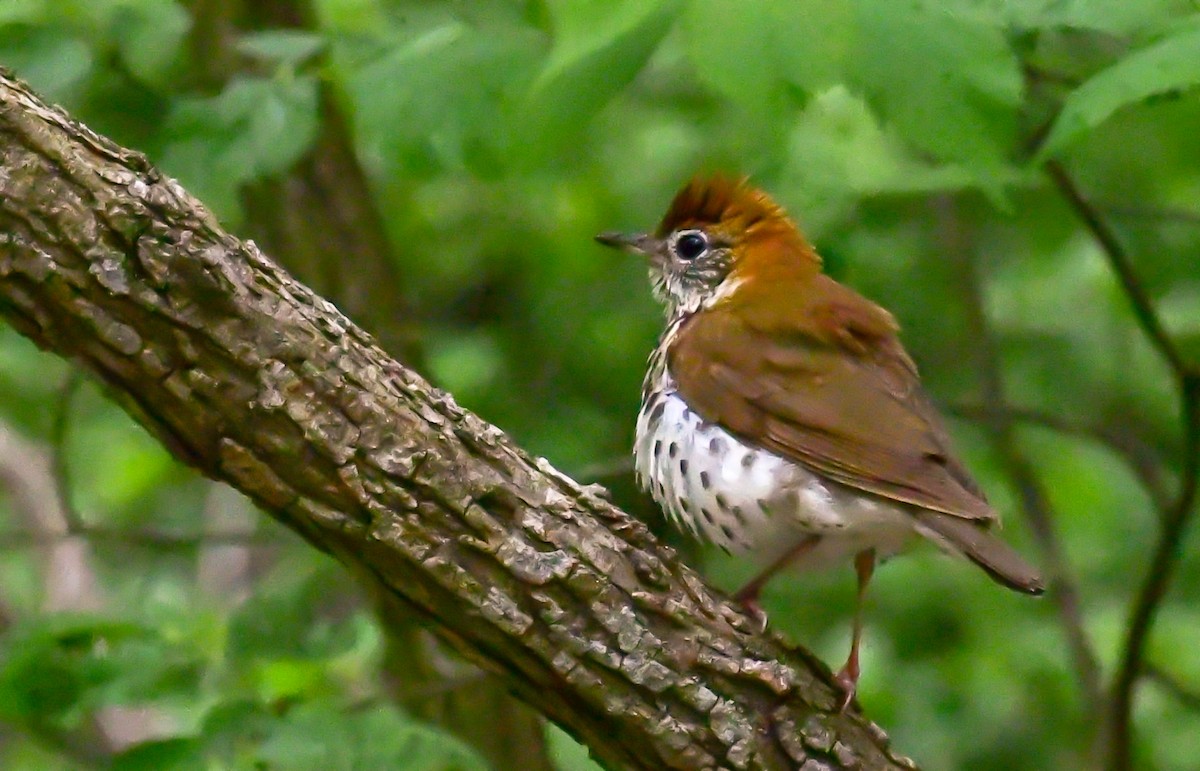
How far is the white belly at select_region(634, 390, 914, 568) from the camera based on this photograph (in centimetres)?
299

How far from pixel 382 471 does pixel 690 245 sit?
5.74 ft

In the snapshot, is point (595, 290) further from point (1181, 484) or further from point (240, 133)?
point (1181, 484)

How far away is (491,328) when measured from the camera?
6.04 m

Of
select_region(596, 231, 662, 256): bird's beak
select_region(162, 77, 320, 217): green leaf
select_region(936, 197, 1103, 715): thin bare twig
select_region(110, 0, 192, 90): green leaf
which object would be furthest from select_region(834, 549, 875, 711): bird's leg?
select_region(110, 0, 192, 90): green leaf

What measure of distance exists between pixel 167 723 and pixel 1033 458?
4121 millimetres

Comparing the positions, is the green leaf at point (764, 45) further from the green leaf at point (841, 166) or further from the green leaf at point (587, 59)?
the green leaf at point (841, 166)

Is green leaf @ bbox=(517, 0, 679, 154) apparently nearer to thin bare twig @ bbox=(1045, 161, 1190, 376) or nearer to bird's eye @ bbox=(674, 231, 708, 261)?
bird's eye @ bbox=(674, 231, 708, 261)

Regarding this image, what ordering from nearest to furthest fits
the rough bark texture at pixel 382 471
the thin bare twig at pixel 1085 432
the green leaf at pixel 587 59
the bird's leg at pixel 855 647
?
the rough bark texture at pixel 382 471 < the green leaf at pixel 587 59 < the bird's leg at pixel 855 647 < the thin bare twig at pixel 1085 432

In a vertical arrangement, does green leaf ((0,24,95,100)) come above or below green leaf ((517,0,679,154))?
above

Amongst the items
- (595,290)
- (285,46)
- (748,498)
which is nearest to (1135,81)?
(748,498)

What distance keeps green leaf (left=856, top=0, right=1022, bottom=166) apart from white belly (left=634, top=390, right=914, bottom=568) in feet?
2.72

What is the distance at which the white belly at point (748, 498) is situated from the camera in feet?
9.82

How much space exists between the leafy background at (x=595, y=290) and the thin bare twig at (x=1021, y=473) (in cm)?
2

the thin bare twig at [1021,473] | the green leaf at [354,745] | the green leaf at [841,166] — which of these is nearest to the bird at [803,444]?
the green leaf at [841,166]
